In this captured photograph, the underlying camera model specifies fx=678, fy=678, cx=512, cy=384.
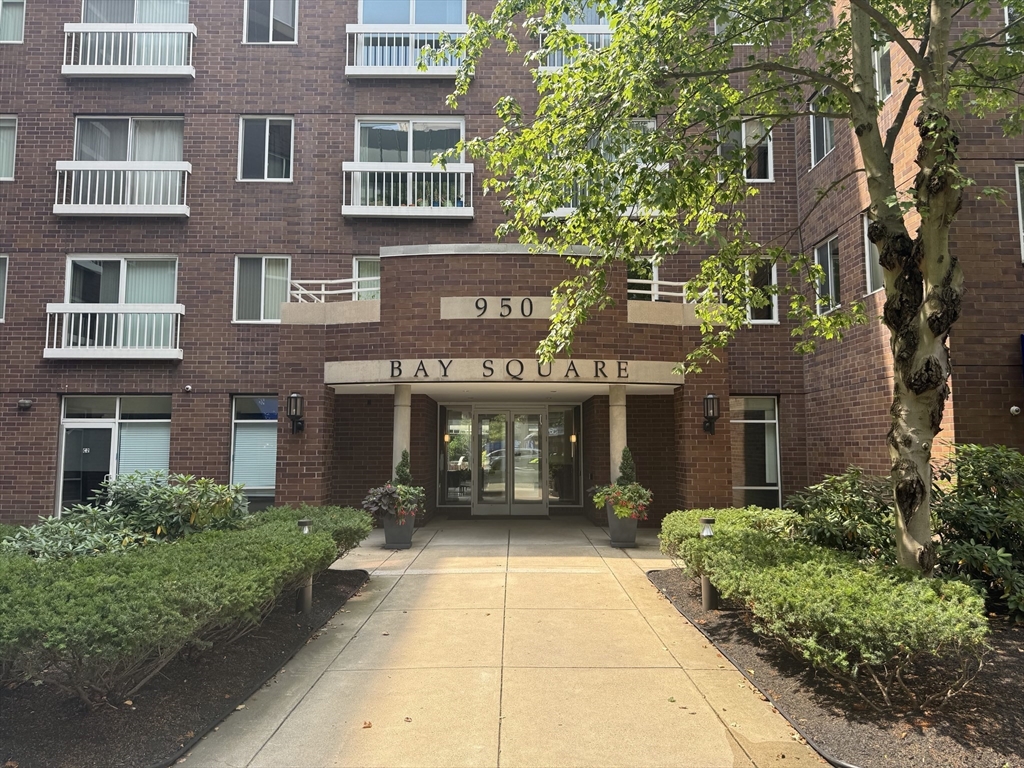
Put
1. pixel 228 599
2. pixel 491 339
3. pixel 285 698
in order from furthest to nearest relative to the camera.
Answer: pixel 491 339 → pixel 285 698 → pixel 228 599

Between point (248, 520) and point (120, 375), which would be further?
point (120, 375)

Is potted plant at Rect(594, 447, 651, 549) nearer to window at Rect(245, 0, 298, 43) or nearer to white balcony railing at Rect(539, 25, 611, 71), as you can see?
white balcony railing at Rect(539, 25, 611, 71)

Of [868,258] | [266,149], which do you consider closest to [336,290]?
[266,149]

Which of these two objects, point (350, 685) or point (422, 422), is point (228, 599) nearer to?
point (350, 685)

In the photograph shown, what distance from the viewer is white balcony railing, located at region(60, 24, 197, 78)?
14.0 meters

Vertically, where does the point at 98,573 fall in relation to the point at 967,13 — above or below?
below

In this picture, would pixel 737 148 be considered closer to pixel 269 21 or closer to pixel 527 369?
pixel 527 369

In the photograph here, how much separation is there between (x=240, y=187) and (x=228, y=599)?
456 inches

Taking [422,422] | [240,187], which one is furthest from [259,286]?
[422,422]

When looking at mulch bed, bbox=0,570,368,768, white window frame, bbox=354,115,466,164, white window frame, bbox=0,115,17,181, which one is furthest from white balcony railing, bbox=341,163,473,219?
mulch bed, bbox=0,570,368,768

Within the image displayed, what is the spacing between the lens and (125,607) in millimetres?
3996

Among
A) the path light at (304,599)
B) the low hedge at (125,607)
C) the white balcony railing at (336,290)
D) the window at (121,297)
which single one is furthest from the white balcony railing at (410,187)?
the low hedge at (125,607)

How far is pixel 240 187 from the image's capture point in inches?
554

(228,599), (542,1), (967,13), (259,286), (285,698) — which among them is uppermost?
(967,13)
